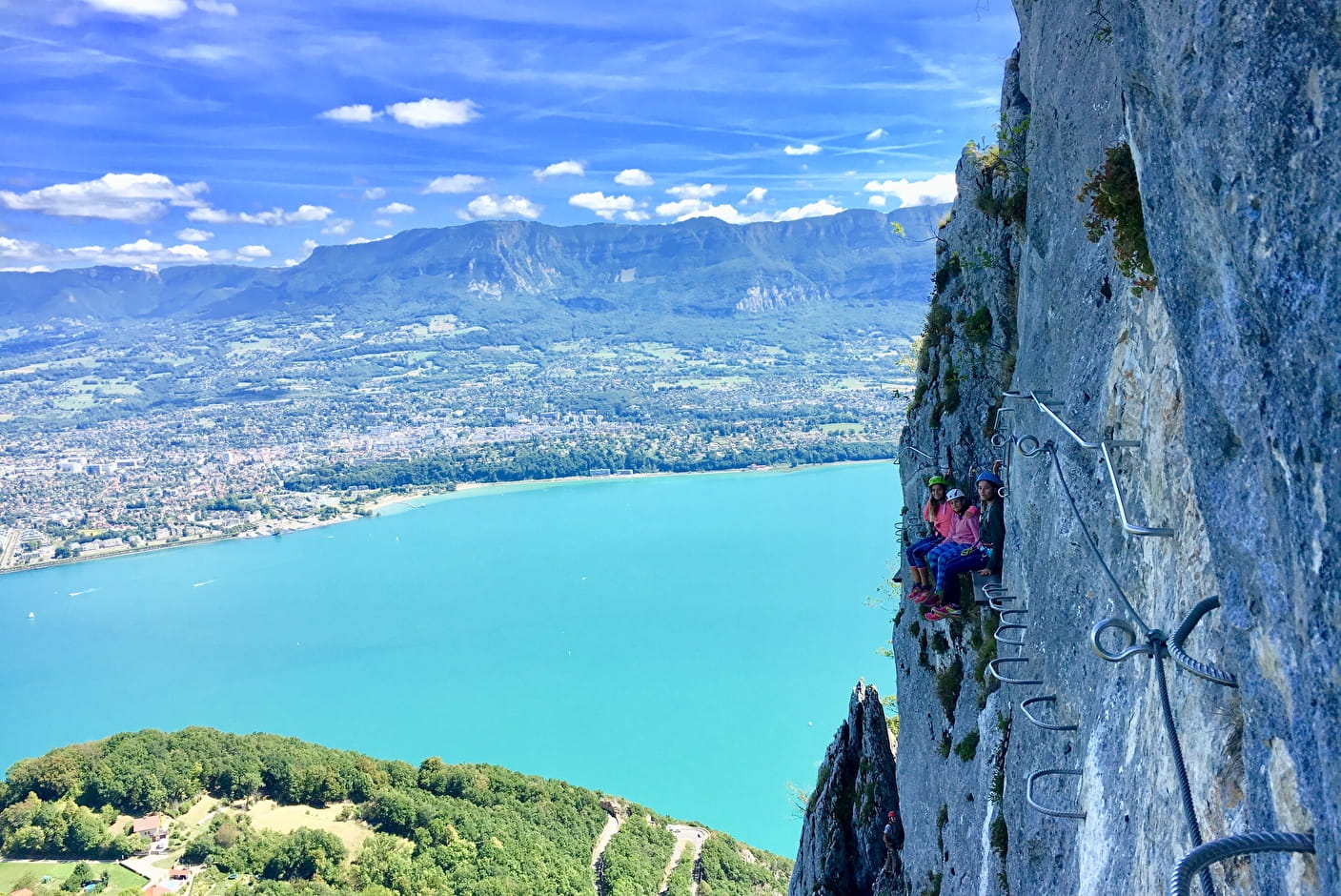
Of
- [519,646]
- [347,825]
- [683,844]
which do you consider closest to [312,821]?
[347,825]

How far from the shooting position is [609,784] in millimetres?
36344

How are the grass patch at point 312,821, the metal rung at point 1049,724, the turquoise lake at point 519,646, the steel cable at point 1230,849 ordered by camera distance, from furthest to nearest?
the turquoise lake at point 519,646 < the grass patch at point 312,821 < the metal rung at point 1049,724 < the steel cable at point 1230,849

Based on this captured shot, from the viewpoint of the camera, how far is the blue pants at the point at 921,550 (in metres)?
6.30

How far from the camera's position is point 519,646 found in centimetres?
4959

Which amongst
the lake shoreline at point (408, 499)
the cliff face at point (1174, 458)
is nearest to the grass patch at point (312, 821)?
the cliff face at point (1174, 458)

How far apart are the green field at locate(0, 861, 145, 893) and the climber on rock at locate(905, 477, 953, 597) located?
2496cm

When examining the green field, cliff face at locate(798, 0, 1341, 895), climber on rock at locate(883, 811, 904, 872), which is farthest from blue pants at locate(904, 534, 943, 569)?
the green field

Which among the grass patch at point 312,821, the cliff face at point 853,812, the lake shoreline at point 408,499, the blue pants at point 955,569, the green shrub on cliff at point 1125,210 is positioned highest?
the green shrub on cliff at point 1125,210

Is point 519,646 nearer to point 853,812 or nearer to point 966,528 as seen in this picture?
point 853,812

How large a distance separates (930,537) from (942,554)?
19.4 inches

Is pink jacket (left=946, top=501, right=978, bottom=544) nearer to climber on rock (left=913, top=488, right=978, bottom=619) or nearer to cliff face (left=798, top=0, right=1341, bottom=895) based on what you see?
climber on rock (left=913, top=488, right=978, bottom=619)

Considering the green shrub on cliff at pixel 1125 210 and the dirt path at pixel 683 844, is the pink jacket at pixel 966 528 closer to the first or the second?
the green shrub on cliff at pixel 1125 210

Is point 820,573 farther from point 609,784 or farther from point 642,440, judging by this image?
point 642,440

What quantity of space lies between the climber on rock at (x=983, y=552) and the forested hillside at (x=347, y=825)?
19548mm
